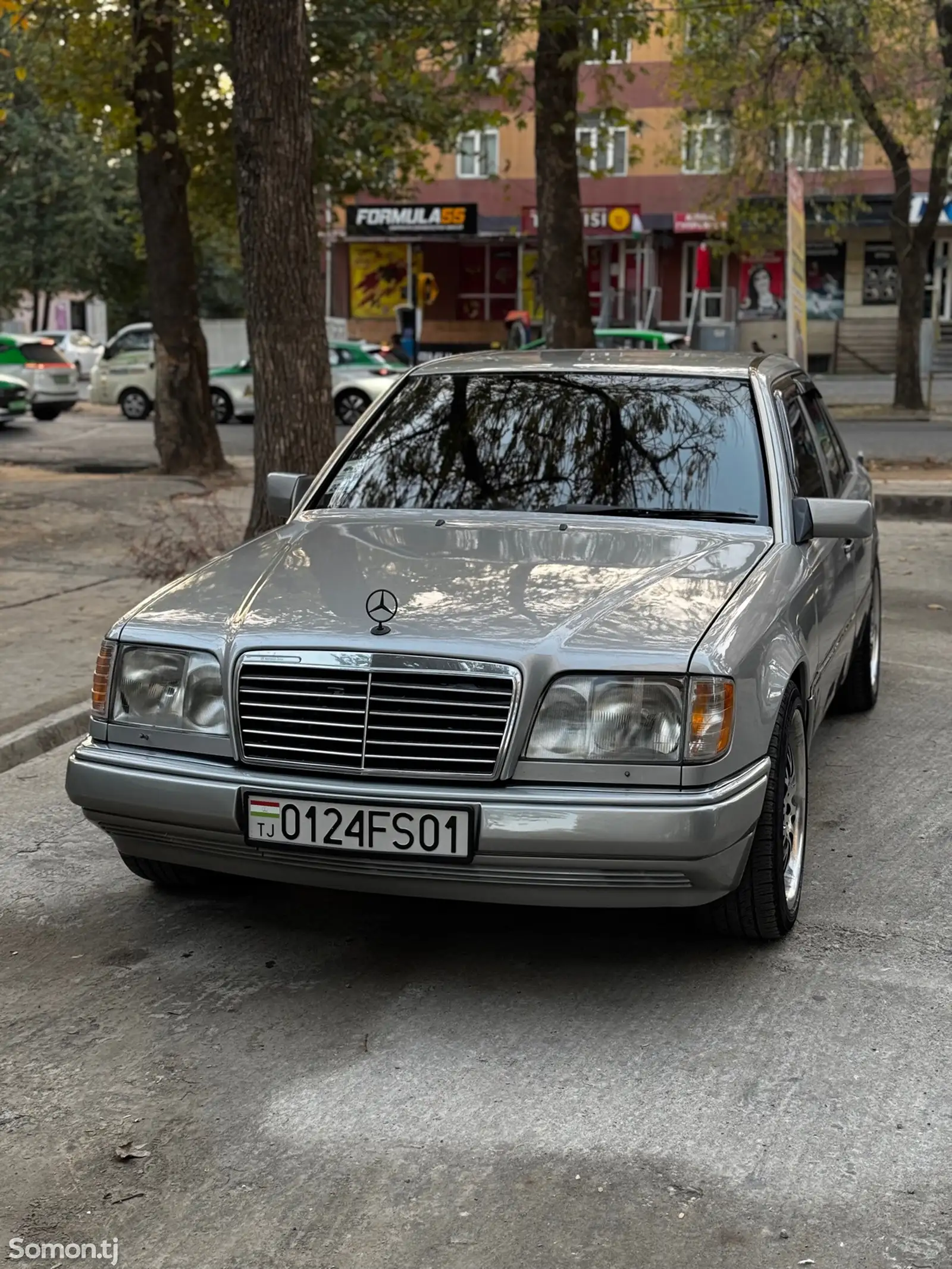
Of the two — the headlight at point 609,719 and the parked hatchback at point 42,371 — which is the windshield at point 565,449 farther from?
the parked hatchback at point 42,371

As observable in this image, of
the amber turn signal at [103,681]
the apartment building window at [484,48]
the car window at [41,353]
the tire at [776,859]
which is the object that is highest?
the apartment building window at [484,48]

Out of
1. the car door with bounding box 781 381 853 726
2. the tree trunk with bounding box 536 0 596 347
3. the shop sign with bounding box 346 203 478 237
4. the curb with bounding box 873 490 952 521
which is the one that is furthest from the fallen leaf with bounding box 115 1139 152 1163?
the shop sign with bounding box 346 203 478 237

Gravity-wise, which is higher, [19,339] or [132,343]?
[19,339]

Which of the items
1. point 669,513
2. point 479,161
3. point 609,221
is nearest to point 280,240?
point 669,513

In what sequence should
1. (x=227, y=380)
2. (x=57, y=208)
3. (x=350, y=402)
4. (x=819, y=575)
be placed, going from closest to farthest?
1. (x=819, y=575)
2. (x=350, y=402)
3. (x=227, y=380)
4. (x=57, y=208)

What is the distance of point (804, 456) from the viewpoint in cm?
558

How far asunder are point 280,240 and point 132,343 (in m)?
23.0

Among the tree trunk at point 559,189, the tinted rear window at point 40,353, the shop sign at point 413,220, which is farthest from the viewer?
the shop sign at point 413,220

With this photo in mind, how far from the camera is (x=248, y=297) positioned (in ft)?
32.3

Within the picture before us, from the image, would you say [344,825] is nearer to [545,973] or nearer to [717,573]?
[545,973]

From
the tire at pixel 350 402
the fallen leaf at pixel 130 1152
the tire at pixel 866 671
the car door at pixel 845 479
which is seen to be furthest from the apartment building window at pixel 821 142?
the fallen leaf at pixel 130 1152

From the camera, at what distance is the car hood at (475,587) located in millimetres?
3926

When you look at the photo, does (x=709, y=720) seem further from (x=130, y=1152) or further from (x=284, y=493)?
(x=284, y=493)

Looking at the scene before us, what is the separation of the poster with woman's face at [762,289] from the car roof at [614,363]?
133 feet
